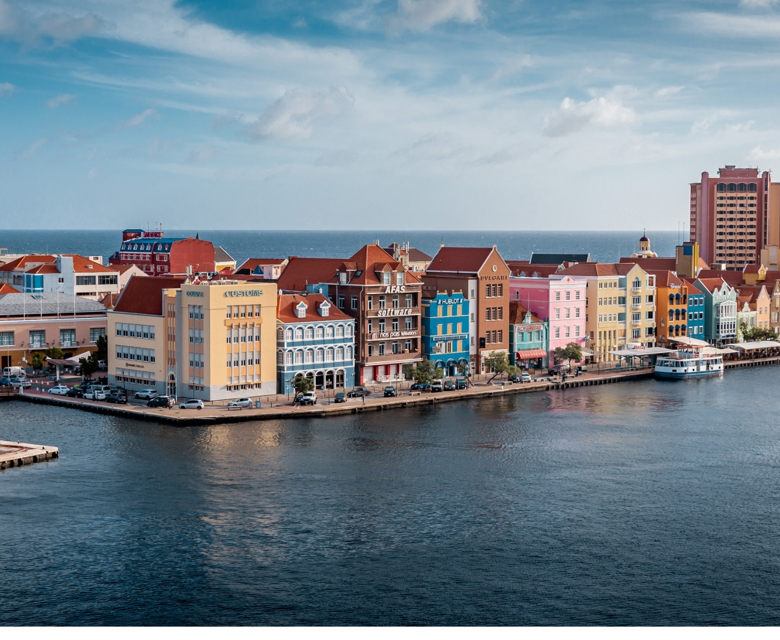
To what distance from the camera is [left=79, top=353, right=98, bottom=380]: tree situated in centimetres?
10462

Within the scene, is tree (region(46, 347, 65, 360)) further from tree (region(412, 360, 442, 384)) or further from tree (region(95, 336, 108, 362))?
tree (region(412, 360, 442, 384))

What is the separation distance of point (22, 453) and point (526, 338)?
58706mm

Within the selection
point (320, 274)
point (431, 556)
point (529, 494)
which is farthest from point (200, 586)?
point (320, 274)

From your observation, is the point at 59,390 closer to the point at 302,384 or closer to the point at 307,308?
the point at 302,384

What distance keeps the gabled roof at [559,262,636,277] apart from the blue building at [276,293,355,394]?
1420 inches

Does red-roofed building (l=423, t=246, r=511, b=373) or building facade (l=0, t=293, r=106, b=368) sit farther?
red-roofed building (l=423, t=246, r=511, b=373)

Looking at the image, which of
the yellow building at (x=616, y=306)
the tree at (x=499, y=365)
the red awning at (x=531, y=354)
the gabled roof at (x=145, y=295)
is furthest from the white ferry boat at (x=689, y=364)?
the gabled roof at (x=145, y=295)

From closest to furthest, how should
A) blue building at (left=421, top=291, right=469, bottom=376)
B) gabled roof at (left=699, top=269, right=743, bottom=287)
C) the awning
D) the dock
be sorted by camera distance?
the dock, blue building at (left=421, top=291, right=469, bottom=376), the awning, gabled roof at (left=699, top=269, right=743, bottom=287)

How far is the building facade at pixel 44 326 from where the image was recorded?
11262cm

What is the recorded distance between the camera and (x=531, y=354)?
118500mm

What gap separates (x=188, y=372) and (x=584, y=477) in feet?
123

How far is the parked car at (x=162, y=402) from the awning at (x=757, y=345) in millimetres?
73814

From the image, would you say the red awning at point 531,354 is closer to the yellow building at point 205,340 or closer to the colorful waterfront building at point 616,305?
the colorful waterfront building at point 616,305

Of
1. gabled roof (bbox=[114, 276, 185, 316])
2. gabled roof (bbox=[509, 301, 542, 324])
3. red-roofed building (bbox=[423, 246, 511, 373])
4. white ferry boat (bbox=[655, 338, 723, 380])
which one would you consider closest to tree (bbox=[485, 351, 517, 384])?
red-roofed building (bbox=[423, 246, 511, 373])
